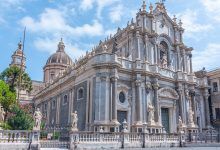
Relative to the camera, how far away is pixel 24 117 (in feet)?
71.5

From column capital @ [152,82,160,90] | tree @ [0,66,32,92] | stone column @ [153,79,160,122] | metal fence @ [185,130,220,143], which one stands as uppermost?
tree @ [0,66,32,92]

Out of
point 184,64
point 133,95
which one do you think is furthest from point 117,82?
point 184,64

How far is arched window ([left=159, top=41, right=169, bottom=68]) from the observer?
33069 mm

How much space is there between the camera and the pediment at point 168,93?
3100 centimetres

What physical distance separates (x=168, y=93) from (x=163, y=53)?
5.85 m

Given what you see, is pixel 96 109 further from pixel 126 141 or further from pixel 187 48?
pixel 187 48

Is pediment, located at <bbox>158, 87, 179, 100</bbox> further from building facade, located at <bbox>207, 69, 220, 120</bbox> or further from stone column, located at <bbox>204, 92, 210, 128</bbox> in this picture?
building facade, located at <bbox>207, 69, 220, 120</bbox>

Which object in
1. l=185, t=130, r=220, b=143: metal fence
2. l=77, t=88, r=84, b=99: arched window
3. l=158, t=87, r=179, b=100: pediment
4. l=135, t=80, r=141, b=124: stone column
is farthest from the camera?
l=158, t=87, r=179, b=100: pediment

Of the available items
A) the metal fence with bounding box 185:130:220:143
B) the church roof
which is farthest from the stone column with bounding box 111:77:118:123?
the church roof

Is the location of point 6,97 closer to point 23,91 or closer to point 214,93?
point 23,91

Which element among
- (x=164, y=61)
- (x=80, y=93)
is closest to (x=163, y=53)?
(x=164, y=61)

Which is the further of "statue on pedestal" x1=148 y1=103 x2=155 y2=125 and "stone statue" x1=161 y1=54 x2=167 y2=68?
"stone statue" x1=161 y1=54 x2=167 y2=68

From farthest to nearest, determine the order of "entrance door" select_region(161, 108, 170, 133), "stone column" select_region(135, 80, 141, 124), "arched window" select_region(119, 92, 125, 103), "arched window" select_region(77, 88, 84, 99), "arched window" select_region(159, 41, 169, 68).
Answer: "arched window" select_region(159, 41, 169, 68)
"entrance door" select_region(161, 108, 170, 133)
"arched window" select_region(77, 88, 84, 99)
"arched window" select_region(119, 92, 125, 103)
"stone column" select_region(135, 80, 141, 124)

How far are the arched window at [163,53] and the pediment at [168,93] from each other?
3122mm
